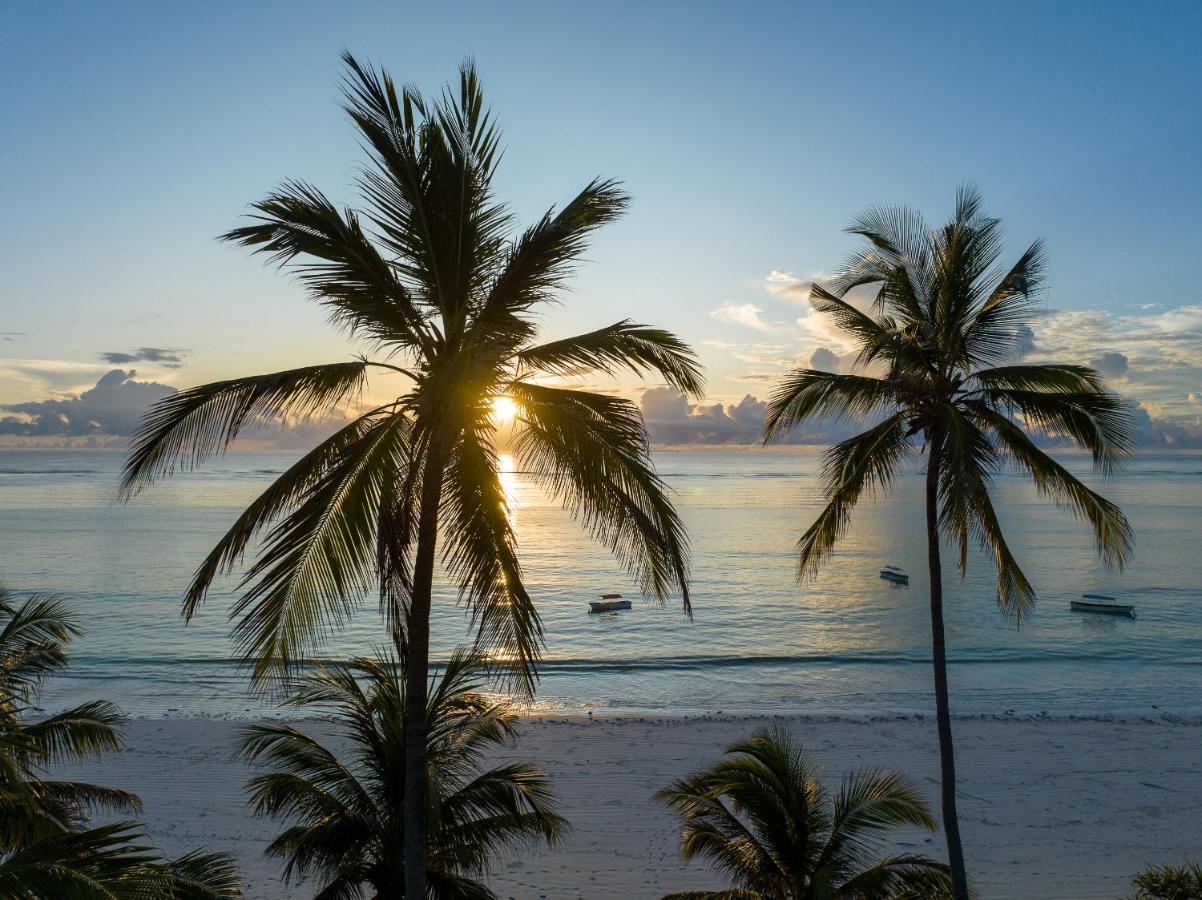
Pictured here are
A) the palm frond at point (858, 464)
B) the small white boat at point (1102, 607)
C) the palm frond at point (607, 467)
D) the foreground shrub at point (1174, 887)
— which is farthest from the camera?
the small white boat at point (1102, 607)

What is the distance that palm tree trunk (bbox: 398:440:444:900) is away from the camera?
18.8ft

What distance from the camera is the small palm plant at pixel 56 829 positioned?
3277 millimetres

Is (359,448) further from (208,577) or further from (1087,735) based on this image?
(1087,735)

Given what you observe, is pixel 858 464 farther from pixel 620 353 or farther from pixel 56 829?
pixel 56 829

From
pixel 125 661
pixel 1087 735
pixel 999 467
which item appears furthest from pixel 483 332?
pixel 125 661

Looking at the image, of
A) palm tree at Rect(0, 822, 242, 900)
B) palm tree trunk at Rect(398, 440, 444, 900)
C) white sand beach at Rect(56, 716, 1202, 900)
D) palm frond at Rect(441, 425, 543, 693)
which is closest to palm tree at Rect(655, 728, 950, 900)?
palm tree trunk at Rect(398, 440, 444, 900)

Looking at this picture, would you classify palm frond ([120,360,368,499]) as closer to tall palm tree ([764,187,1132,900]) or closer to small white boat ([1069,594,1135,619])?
tall palm tree ([764,187,1132,900])

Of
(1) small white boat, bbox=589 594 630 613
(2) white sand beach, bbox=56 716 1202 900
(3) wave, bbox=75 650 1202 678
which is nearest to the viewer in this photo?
(2) white sand beach, bbox=56 716 1202 900

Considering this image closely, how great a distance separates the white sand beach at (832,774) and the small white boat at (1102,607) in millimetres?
20600

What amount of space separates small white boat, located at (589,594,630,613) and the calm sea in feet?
2.71

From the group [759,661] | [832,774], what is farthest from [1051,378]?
[759,661]

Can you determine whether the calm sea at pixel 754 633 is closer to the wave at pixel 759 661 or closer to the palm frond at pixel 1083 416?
the wave at pixel 759 661

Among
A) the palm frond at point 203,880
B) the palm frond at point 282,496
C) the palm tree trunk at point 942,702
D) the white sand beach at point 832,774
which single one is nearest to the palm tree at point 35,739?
the palm frond at point 203,880

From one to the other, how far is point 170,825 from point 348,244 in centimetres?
1519
